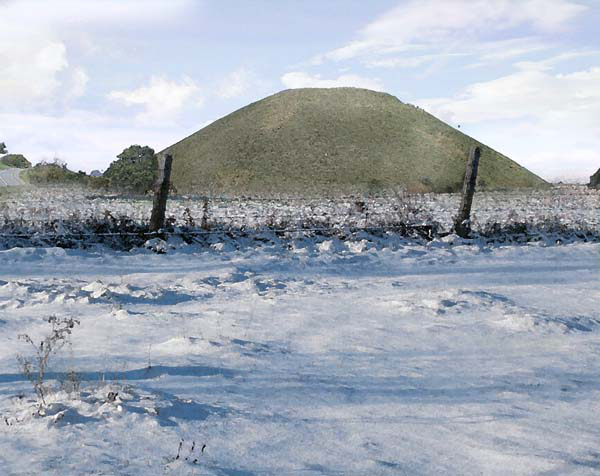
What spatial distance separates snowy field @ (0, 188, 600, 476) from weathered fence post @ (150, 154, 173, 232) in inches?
84.8

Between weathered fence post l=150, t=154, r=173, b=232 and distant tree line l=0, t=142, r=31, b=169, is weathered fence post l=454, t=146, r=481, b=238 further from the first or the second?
distant tree line l=0, t=142, r=31, b=169

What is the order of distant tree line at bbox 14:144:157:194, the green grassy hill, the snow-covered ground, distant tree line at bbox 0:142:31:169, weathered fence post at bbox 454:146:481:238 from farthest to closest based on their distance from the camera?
distant tree line at bbox 0:142:31:169, the green grassy hill, distant tree line at bbox 14:144:157:194, weathered fence post at bbox 454:146:481:238, the snow-covered ground

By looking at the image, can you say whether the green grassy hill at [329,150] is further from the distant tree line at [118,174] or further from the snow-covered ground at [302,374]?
the snow-covered ground at [302,374]

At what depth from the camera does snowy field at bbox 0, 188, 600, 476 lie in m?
3.76

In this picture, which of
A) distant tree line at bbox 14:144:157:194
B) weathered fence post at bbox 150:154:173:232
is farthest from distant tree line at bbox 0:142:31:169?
weathered fence post at bbox 150:154:173:232

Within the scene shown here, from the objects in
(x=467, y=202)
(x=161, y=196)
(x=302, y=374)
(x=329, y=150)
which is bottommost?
(x=302, y=374)

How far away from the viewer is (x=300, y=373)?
540cm

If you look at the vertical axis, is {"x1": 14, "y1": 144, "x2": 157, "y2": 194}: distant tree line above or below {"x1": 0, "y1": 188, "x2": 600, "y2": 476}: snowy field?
above

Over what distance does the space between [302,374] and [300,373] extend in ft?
0.11

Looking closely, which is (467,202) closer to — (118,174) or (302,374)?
(302,374)

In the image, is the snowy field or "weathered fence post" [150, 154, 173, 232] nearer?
the snowy field

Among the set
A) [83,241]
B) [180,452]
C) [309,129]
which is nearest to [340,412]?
[180,452]

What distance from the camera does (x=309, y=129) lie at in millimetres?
71125

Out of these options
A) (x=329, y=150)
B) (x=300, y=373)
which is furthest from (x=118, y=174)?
(x=300, y=373)
